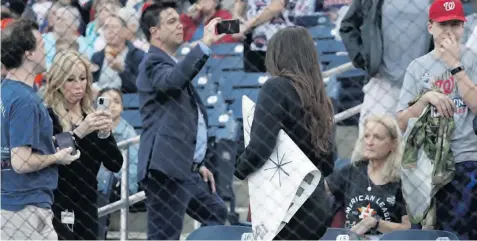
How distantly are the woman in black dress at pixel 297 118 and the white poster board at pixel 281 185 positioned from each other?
0.03 m

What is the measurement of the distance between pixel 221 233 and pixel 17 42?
124 cm

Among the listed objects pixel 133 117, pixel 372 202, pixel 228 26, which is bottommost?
pixel 133 117

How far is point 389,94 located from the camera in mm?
6340

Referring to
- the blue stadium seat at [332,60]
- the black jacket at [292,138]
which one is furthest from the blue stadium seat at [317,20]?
the black jacket at [292,138]

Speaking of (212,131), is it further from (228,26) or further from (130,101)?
(228,26)

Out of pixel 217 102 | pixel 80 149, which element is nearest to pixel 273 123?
pixel 80 149

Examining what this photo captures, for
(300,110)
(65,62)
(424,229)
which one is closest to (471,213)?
(424,229)

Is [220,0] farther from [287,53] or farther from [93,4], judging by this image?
[287,53]

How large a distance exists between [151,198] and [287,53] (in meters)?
1.39

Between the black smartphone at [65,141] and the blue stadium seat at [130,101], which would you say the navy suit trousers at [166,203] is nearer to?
the black smartphone at [65,141]

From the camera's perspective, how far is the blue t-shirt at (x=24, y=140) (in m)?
5.34

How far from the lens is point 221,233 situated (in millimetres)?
5656

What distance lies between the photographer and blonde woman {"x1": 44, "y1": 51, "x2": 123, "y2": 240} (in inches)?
225

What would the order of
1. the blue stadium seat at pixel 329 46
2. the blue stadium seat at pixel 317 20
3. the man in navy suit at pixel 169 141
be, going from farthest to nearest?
the blue stadium seat at pixel 317 20, the blue stadium seat at pixel 329 46, the man in navy suit at pixel 169 141
